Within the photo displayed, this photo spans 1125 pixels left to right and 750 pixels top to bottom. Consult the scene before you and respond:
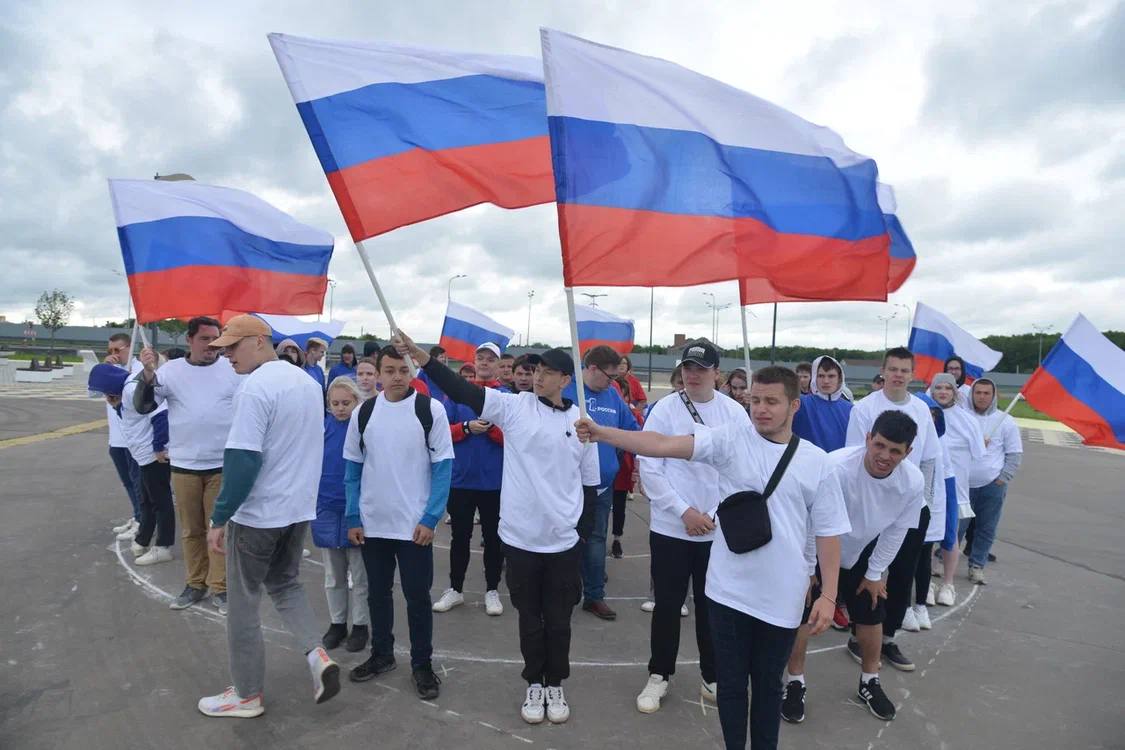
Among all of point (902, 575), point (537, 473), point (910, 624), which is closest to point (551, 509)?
point (537, 473)

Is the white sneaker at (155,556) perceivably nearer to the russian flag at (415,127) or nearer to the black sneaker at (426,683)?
the black sneaker at (426,683)

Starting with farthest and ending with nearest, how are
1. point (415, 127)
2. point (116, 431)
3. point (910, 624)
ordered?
point (116, 431) < point (910, 624) < point (415, 127)

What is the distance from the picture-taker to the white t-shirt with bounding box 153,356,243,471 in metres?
5.13

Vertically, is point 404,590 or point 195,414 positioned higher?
point 195,414

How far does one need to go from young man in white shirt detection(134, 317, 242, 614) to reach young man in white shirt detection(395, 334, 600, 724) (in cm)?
240

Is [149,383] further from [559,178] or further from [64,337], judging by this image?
[64,337]

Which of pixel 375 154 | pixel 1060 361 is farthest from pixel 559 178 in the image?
pixel 1060 361

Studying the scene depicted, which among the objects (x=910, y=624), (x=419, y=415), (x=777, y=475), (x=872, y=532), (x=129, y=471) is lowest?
(x=910, y=624)

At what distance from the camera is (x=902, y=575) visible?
4.54m

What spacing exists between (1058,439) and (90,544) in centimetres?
2665

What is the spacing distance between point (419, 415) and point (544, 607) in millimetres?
1344

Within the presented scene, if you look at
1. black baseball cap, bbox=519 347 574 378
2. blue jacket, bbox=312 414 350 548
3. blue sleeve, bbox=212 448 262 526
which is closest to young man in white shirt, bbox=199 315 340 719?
blue sleeve, bbox=212 448 262 526

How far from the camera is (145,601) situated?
5.14 m

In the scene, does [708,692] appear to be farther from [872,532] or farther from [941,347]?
[941,347]
